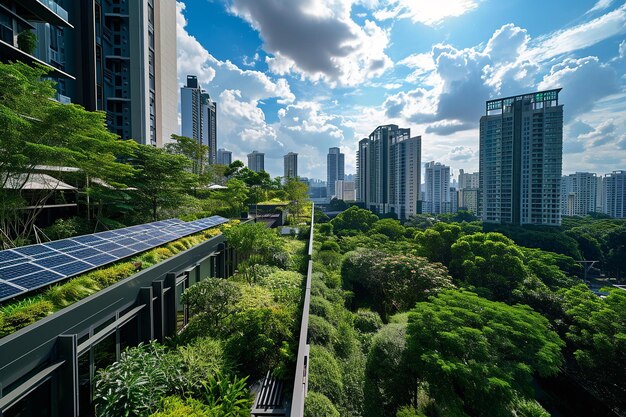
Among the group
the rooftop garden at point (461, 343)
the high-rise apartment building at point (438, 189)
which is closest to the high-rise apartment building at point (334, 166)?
the high-rise apartment building at point (438, 189)

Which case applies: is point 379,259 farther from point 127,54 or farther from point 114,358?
point 127,54

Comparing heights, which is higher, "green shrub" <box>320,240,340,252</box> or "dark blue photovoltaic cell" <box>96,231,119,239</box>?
"dark blue photovoltaic cell" <box>96,231,119,239</box>

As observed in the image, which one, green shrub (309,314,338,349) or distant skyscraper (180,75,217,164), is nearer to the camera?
green shrub (309,314,338,349)

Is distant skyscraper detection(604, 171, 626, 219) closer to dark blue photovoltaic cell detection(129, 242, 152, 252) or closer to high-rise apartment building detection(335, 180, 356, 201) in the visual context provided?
high-rise apartment building detection(335, 180, 356, 201)

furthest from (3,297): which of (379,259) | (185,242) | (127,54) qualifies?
(127,54)

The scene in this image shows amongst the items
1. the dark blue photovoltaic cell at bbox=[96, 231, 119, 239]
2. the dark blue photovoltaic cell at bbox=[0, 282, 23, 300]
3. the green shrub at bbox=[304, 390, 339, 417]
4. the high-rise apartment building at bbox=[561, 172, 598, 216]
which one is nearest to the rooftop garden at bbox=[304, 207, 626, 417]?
the green shrub at bbox=[304, 390, 339, 417]

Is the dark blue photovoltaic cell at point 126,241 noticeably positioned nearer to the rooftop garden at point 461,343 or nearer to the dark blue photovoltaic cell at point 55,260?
the dark blue photovoltaic cell at point 55,260

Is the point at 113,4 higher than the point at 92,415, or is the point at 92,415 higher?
the point at 113,4
